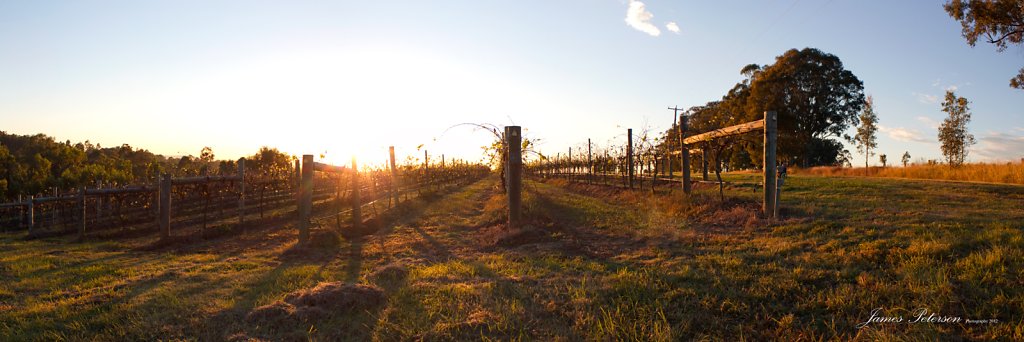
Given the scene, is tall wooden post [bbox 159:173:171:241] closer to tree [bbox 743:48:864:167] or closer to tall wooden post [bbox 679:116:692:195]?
tall wooden post [bbox 679:116:692:195]

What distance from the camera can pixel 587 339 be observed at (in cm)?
354

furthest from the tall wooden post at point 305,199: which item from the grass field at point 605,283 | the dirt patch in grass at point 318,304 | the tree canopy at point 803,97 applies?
the tree canopy at point 803,97

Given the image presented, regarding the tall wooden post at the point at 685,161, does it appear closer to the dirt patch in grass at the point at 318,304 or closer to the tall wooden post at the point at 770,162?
the tall wooden post at the point at 770,162

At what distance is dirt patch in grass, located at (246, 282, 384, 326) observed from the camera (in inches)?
167

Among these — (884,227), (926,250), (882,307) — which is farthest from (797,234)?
(882,307)

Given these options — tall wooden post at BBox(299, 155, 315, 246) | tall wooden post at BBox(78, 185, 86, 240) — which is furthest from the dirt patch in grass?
tall wooden post at BBox(78, 185, 86, 240)

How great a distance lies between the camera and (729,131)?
1077 centimetres

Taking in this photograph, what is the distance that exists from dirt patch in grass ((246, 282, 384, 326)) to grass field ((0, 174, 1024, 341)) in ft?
0.26

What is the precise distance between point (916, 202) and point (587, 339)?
10.3 m

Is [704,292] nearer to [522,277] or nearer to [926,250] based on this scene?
[522,277]

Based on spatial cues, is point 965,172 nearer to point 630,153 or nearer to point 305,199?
point 630,153

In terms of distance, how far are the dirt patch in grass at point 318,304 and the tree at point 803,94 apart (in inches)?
1328

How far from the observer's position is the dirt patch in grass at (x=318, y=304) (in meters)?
4.23

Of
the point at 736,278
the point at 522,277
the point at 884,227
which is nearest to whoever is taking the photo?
the point at 736,278
